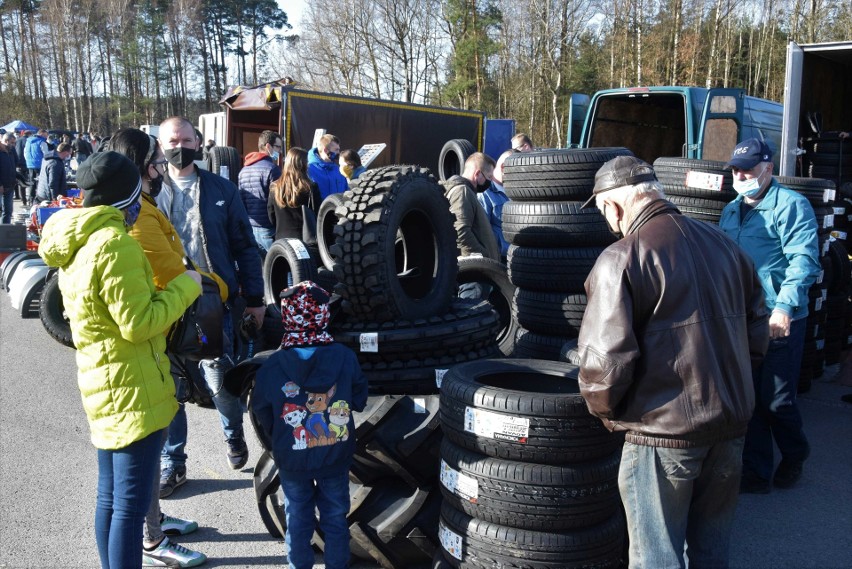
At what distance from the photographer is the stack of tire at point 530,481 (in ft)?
9.50

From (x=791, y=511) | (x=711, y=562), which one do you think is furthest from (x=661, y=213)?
(x=791, y=511)

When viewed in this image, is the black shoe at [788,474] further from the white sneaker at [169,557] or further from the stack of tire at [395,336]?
the white sneaker at [169,557]

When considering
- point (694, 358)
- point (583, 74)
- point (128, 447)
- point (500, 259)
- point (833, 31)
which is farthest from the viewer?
point (583, 74)

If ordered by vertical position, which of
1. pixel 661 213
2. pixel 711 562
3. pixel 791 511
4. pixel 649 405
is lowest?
pixel 791 511

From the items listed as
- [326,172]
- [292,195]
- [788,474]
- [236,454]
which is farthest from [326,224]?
[788,474]

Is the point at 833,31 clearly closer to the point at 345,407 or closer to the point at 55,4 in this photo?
the point at 345,407

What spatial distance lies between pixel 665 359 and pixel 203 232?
9.85 ft

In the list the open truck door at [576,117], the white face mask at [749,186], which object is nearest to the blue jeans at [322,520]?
the white face mask at [749,186]

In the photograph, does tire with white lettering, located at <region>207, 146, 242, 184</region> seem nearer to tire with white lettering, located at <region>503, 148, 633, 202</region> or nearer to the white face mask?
tire with white lettering, located at <region>503, 148, 633, 202</region>

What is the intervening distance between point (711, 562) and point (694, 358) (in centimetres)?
91

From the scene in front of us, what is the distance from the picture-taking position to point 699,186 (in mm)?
5504

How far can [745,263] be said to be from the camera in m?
2.69

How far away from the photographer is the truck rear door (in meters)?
10.3

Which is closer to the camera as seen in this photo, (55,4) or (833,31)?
(833,31)
